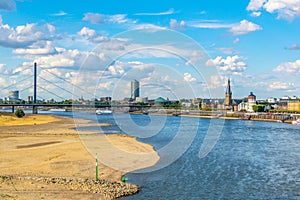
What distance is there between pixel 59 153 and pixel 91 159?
16.1 ft

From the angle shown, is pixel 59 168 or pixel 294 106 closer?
pixel 59 168

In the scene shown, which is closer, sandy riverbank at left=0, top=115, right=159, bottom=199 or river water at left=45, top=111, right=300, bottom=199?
sandy riverbank at left=0, top=115, right=159, bottom=199

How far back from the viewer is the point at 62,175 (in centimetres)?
2711

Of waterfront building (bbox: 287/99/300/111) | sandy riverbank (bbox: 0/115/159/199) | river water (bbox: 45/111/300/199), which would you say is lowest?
river water (bbox: 45/111/300/199)

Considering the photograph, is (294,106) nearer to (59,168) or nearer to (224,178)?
(224,178)

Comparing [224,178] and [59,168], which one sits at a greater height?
[59,168]

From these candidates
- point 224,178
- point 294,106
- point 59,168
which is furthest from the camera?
point 294,106

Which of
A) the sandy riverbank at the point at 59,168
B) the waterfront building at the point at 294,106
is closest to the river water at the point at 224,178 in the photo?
the sandy riverbank at the point at 59,168

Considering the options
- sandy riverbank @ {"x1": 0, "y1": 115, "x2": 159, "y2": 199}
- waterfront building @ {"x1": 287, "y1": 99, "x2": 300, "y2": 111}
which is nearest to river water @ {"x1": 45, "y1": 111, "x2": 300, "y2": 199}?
sandy riverbank @ {"x1": 0, "y1": 115, "x2": 159, "y2": 199}

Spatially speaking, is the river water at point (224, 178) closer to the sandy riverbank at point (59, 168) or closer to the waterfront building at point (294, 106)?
the sandy riverbank at point (59, 168)

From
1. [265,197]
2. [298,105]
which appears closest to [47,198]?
[265,197]

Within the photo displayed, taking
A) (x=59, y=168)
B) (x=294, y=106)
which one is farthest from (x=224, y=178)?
(x=294, y=106)

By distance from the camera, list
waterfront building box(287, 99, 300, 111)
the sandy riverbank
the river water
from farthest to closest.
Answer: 1. waterfront building box(287, 99, 300, 111)
2. the river water
3. the sandy riverbank

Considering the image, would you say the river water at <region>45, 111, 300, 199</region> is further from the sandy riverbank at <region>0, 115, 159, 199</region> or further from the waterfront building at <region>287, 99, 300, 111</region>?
the waterfront building at <region>287, 99, 300, 111</region>
